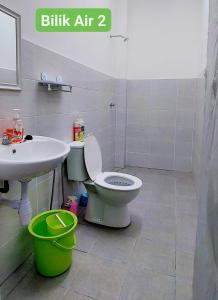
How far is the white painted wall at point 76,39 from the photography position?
4.84ft

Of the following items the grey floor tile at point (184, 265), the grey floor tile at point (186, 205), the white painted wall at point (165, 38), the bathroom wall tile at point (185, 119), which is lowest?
the grey floor tile at point (184, 265)

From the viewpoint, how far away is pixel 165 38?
10.9ft

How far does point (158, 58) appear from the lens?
3391 millimetres

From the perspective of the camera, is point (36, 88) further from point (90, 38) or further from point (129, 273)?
point (129, 273)

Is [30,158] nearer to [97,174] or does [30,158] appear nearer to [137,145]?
[97,174]

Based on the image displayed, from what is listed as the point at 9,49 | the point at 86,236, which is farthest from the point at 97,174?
the point at 9,49

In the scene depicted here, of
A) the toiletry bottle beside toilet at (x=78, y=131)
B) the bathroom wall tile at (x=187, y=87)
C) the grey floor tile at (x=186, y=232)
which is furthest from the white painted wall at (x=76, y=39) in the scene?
the grey floor tile at (x=186, y=232)

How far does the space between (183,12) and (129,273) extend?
3328 mm

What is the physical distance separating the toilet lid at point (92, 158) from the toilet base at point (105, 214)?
7.9 inches

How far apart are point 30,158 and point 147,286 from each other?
3.31 feet

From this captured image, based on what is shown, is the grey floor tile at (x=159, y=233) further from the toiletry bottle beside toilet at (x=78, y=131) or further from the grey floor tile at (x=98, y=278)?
the toiletry bottle beside toilet at (x=78, y=131)

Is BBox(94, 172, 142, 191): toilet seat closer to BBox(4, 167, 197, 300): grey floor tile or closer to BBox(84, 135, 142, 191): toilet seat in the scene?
BBox(84, 135, 142, 191): toilet seat

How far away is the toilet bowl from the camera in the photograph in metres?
1.83

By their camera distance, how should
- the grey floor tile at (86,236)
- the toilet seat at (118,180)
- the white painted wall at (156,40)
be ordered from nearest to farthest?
the grey floor tile at (86,236) → the toilet seat at (118,180) → the white painted wall at (156,40)
